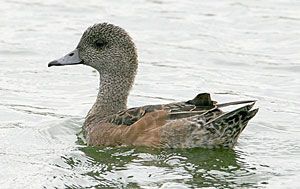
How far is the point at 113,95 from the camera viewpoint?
12.8 metres

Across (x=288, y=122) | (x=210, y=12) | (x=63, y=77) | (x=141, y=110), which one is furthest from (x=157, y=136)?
(x=210, y=12)

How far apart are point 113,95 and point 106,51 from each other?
549mm

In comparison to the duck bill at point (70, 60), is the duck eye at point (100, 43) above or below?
above

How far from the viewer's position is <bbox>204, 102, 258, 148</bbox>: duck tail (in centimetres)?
1130

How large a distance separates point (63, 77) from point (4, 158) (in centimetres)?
421

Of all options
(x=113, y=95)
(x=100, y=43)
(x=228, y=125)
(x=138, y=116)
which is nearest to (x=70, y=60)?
(x=100, y=43)

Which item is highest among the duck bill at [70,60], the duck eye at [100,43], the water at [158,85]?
the duck eye at [100,43]

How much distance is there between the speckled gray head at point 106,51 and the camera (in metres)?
12.7

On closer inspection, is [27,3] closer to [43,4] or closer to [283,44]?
[43,4]

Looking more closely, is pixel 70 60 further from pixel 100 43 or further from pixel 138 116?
pixel 138 116

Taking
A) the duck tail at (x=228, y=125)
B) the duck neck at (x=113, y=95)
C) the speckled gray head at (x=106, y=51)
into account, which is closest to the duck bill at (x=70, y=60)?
the speckled gray head at (x=106, y=51)

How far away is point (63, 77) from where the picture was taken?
622 inches

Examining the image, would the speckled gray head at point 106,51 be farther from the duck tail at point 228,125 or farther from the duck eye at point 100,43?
the duck tail at point 228,125

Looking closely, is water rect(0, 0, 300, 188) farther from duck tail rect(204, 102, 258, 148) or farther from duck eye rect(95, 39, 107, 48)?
duck eye rect(95, 39, 107, 48)
